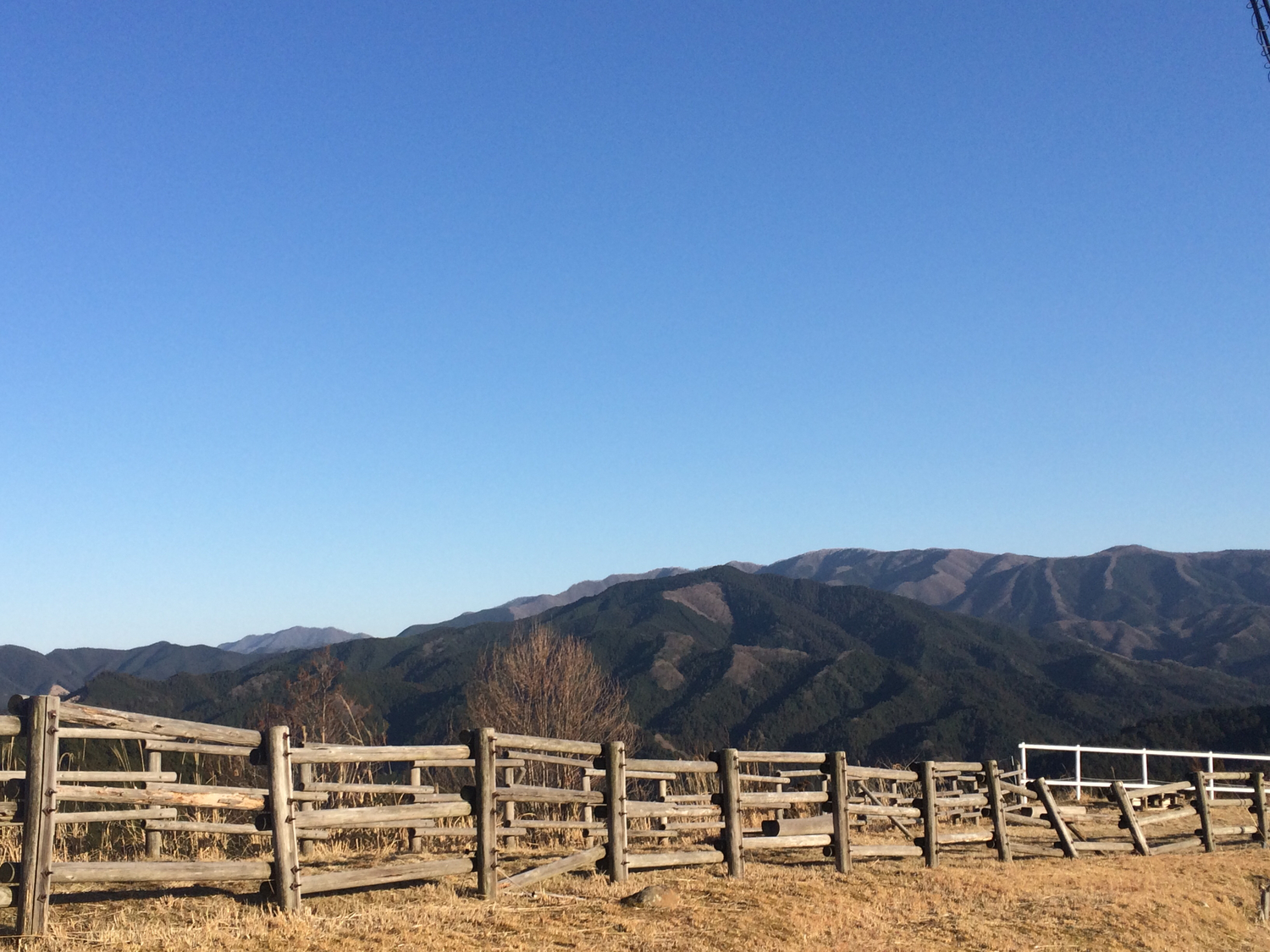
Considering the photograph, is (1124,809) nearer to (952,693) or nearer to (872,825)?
(872,825)

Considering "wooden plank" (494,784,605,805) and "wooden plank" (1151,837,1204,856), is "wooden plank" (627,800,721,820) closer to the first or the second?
"wooden plank" (494,784,605,805)

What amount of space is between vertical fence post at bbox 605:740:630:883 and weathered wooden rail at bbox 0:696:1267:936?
18mm

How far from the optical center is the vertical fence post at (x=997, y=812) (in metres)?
15.8

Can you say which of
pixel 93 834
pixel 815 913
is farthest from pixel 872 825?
pixel 93 834

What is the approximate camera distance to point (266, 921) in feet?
28.2

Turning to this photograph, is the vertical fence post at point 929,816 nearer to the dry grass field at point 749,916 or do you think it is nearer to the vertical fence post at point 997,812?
the dry grass field at point 749,916

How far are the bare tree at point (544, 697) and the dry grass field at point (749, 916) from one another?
40.4 metres

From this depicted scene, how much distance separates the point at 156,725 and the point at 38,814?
1.18 meters

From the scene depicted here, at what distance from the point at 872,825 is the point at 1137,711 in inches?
4928

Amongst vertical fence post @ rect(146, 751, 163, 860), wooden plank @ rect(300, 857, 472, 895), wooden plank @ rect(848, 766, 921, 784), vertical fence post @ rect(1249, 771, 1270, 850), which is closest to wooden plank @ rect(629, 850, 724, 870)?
wooden plank @ rect(300, 857, 472, 895)

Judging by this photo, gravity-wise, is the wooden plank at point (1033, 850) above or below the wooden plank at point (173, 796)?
below

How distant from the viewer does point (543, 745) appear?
11.6 meters

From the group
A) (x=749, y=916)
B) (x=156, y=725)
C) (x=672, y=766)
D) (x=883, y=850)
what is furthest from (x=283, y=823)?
(x=883, y=850)

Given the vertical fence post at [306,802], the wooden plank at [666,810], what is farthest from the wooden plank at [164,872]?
the wooden plank at [666,810]
